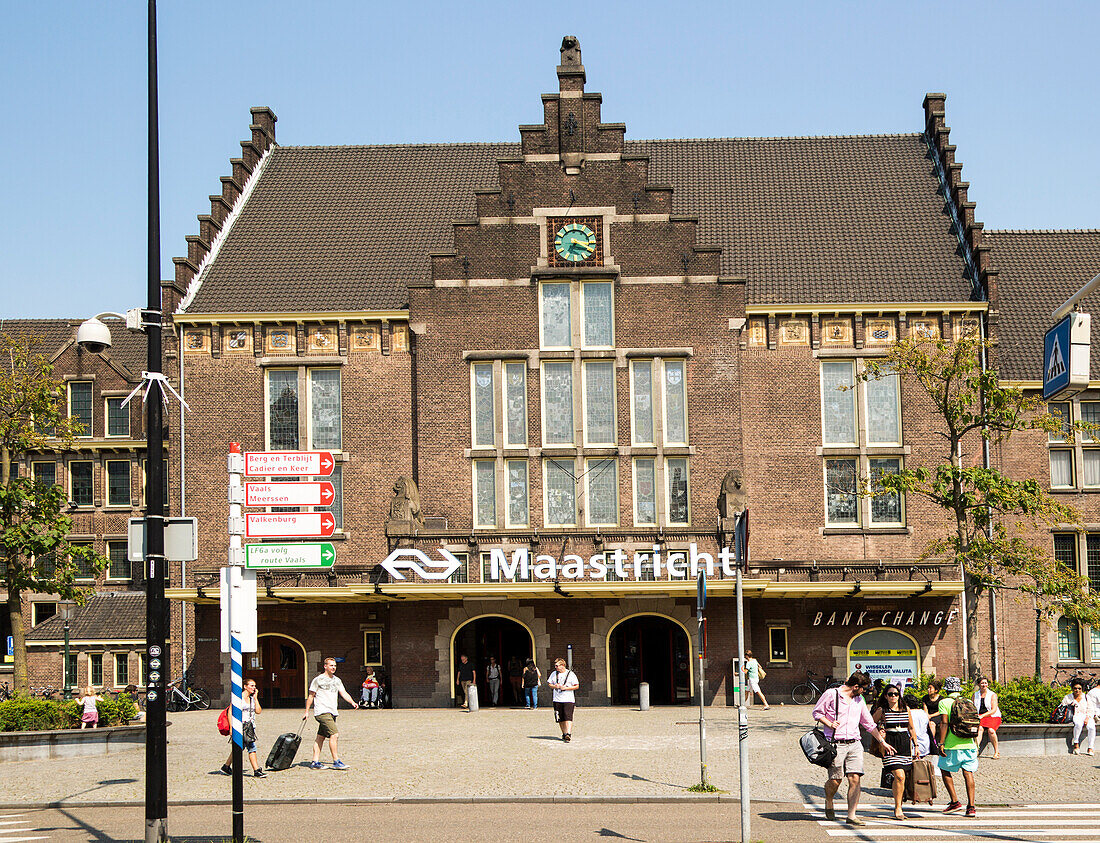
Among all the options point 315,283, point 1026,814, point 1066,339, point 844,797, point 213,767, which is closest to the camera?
point 1066,339

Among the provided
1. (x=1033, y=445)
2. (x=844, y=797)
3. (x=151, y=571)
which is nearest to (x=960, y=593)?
(x=1033, y=445)

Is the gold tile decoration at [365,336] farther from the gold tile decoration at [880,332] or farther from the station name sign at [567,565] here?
the gold tile decoration at [880,332]

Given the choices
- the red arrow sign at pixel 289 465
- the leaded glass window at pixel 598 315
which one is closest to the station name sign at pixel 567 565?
the leaded glass window at pixel 598 315

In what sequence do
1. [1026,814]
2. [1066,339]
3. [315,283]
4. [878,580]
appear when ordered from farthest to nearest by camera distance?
[315,283]
[878,580]
[1026,814]
[1066,339]

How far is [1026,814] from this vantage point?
17.1 m

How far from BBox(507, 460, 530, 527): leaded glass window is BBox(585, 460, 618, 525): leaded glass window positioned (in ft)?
6.11

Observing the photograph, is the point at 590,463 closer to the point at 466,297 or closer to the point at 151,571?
the point at 466,297

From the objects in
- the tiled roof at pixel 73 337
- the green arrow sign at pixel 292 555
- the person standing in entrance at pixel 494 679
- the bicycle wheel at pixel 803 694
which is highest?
the tiled roof at pixel 73 337

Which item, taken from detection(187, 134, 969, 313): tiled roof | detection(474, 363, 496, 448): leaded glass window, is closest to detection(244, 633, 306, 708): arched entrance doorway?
detection(474, 363, 496, 448): leaded glass window

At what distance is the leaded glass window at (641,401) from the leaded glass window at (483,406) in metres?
4.18

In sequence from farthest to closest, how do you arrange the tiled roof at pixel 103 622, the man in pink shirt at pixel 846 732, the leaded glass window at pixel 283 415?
the tiled roof at pixel 103 622 → the leaded glass window at pixel 283 415 → the man in pink shirt at pixel 846 732

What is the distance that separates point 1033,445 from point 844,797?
22.3 meters

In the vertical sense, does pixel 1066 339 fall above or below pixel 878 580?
above

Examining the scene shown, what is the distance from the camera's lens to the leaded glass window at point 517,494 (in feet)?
120
